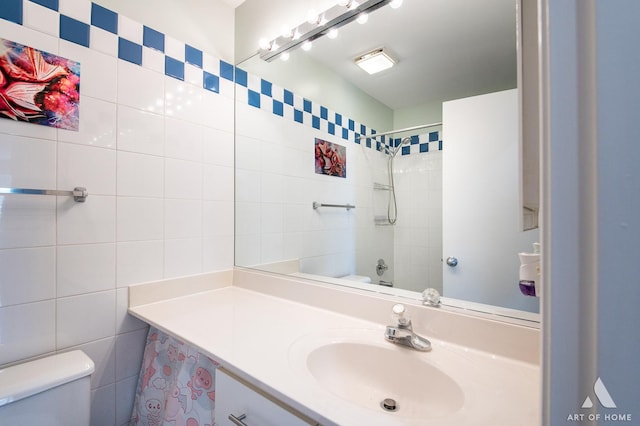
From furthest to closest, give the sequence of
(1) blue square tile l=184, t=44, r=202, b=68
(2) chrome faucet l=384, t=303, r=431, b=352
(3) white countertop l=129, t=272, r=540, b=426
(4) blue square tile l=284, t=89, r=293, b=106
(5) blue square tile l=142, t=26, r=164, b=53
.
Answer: (4) blue square tile l=284, t=89, r=293, b=106 → (1) blue square tile l=184, t=44, r=202, b=68 → (5) blue square tile l=142, t=26, r=164, b=53 → (2) chrome faucet l=384, t=303, r=431, b=352 → (3) white countertop l=129, t=272, r=540, b=426

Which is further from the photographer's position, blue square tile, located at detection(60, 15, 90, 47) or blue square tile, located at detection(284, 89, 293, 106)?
blue square tile, located at detection(284, 89, 293, 106)

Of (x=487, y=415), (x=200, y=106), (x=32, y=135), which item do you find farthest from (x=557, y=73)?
(x=200, y=106)

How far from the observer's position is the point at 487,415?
1.85 ft

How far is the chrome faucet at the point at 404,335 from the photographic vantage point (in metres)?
0.84

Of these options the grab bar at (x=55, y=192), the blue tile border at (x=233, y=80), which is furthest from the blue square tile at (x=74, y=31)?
the grab bar at (x=55, y=192)

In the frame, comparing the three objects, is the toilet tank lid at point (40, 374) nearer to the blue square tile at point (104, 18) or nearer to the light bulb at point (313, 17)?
the blue square tile at point (104, 18)

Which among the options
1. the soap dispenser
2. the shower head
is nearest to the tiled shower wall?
the shower head

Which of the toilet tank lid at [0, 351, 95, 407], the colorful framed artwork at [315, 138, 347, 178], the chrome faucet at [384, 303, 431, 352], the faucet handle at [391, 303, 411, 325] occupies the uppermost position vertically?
the colorful framed artwork at [315, 138, 347, 178]

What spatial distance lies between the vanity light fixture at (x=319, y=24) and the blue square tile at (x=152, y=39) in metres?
0.47

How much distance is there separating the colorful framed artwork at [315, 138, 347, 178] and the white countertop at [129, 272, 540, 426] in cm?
82

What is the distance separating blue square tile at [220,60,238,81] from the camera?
1.53 metres

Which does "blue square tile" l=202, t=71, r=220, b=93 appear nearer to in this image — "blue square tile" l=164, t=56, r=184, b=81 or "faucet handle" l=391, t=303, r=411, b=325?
"blue square tile" l=164, t=56, r=184, b=81

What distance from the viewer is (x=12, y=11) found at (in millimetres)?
911

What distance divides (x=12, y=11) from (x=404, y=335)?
1.63m
